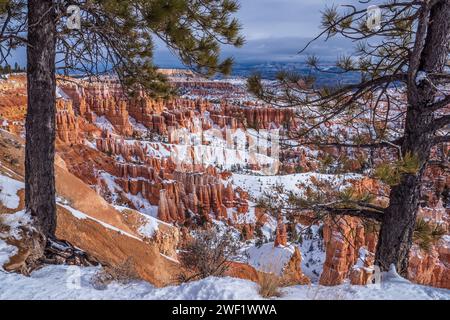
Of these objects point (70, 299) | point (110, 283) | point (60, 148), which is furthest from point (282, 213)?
point (60, 148)

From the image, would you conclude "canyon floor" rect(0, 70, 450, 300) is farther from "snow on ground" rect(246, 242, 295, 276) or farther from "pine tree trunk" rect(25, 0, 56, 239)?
"pine tree trunk" rect(25, 0, 56, 239)

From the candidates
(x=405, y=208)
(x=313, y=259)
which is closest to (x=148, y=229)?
(x=405, y=208)

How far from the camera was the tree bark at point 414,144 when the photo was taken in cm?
297

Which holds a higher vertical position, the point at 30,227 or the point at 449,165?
the point at 449,165

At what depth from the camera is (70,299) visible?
2.24 metres

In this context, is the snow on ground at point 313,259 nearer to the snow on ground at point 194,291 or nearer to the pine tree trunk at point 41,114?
the pine tree trunk at point 41,114

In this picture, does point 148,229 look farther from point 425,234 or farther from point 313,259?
point 313,259

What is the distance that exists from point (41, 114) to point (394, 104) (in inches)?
133

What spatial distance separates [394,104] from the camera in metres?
3.52

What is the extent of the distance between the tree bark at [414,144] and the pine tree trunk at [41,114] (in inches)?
127

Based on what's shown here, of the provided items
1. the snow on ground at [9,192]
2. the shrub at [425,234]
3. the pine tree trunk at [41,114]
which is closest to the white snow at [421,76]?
the shrub at [425,234]

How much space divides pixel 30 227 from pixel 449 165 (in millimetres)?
3923
